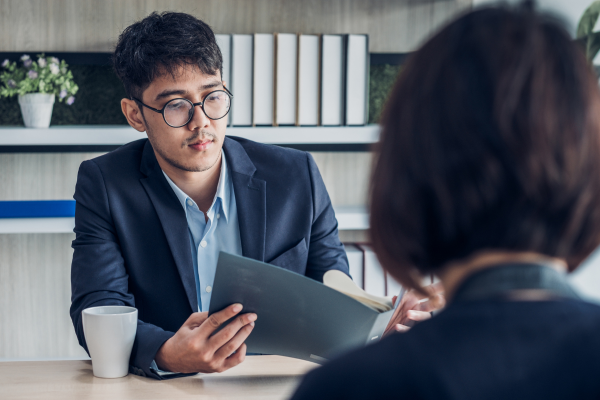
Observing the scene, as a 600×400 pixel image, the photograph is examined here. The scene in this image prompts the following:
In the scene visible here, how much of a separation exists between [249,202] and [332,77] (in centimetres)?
59

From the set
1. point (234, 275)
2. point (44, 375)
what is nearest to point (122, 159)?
point (44, 375)

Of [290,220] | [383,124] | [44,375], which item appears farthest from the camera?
[290,220]

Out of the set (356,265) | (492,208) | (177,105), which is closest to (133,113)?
(177,105)

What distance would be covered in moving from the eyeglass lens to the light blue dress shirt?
17 cm

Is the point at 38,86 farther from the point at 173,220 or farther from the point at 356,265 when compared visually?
the point at 356,265

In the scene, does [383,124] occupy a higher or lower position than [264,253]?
higher

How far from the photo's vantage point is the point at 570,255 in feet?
1.48

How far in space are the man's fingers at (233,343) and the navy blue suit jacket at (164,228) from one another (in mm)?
318

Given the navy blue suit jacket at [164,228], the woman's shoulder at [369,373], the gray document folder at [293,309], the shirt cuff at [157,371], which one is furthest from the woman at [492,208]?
the navy blue suit jacket at [164,228]

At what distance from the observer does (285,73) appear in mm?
1823

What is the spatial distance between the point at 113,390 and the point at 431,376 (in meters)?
0.76

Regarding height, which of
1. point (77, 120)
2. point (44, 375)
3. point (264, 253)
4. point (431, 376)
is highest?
point (77, 120)

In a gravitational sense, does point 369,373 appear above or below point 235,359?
above

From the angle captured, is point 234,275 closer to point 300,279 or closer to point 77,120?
point 300,279
